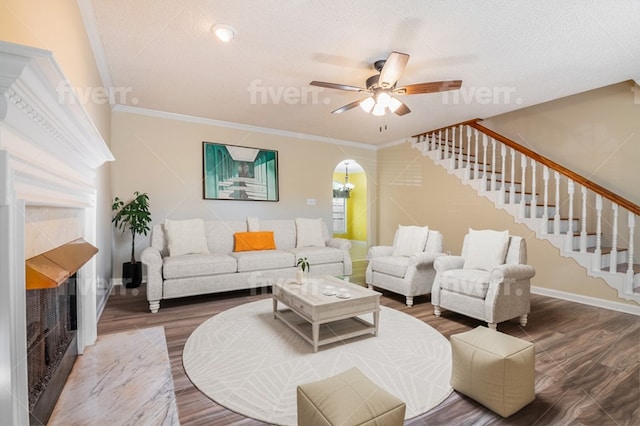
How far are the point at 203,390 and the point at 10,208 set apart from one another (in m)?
1.43

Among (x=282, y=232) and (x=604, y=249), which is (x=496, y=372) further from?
(x=282, y=232)

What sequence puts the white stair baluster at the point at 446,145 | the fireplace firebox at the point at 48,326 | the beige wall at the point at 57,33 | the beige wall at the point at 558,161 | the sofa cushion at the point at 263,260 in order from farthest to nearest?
the white stair baluster at the point at 446,145 < the sofa cushion at the point at 263,260 < the beige wall at the point at 558,161 < the fireplace firebox at the point at 48,326 < the beige wall at the point at 57,33

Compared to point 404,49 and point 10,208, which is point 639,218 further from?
point 10,208

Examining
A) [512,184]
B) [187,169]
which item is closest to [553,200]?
[512,184]

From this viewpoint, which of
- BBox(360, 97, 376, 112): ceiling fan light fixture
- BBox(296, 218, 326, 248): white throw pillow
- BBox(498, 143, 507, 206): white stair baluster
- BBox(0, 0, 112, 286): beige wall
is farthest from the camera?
BBox(296, 218, 326, 248): white throw pillow

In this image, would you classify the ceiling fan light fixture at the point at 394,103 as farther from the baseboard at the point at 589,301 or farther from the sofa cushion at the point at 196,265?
the baseboard at the point at 589,301

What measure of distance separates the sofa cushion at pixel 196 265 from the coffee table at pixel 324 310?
1060mm

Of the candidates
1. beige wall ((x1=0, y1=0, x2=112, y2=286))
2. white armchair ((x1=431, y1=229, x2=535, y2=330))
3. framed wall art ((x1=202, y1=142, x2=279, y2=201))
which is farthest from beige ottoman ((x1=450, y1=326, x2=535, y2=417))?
framed wall art ((x1=202, y1=142, x2=279, y2=201))

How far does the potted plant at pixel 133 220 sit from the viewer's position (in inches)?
158

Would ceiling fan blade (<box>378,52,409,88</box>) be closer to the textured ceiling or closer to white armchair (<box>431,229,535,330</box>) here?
the textured ceiling

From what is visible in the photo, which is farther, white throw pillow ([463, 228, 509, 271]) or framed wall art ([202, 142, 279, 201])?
framed wall art ([202, 142, 279, 201])

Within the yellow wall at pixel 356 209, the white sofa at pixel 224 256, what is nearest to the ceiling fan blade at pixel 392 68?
the white sofa at pixel 224 256

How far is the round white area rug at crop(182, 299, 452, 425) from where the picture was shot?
175 cm

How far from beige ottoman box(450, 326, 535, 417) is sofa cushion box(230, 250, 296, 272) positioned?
269cm
